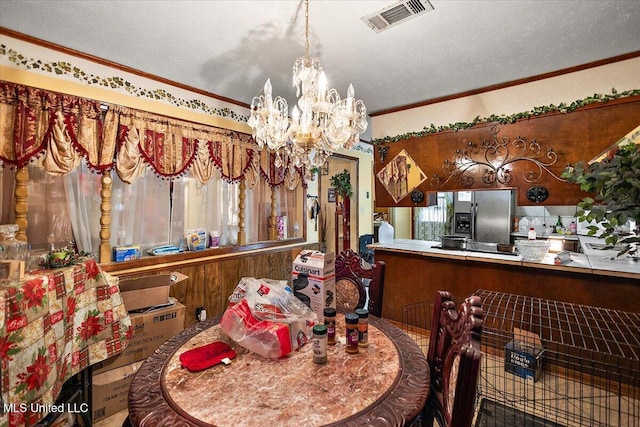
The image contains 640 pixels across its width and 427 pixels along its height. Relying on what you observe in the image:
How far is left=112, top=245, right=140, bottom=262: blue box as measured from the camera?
258 cm

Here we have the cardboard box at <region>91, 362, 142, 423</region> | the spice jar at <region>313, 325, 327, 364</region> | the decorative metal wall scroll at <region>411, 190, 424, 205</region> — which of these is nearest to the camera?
the spice jar at <region>313, 325, 327, 364</region>

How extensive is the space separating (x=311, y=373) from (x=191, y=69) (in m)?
2.71

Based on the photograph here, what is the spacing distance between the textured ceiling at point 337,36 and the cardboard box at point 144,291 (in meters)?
1.87

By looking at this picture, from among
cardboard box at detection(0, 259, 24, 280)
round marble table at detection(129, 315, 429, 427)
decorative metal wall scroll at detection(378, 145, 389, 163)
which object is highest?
decorative metal wall scroll at detection(378, 145, 389, 163)

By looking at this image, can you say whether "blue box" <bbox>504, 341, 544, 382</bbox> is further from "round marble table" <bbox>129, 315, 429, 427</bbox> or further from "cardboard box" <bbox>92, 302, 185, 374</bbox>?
"cardboard box" <bbox>92, 302, 185, 374</bbox>

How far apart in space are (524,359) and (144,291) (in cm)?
308

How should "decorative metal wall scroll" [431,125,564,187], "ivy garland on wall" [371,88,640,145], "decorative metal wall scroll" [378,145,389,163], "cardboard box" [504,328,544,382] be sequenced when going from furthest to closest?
"decorative metal wall scroll" [378,145,389,163], "decorative metal wall scroll" [431,125,564,187], "ivy garland on wall" [371,88,640,145], "cardboard box" [504,328,544,382]

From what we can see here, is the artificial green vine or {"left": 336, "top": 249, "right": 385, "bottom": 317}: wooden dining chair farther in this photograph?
the artificial green vine

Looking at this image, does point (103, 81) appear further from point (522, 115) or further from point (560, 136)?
point (560, 136)

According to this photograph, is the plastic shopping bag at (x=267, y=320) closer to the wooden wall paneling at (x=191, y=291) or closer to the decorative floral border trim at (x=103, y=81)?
the wooden wall paneling at (x=191, y=291)

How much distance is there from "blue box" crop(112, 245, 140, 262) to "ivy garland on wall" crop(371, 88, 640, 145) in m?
3.11

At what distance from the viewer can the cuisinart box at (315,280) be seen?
1.57 m

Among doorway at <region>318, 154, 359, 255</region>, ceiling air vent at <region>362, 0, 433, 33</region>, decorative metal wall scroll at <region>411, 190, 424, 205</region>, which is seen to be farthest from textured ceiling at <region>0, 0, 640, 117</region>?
doorway at <region>318, 154, 359, 255</region>

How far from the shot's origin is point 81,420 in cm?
181
